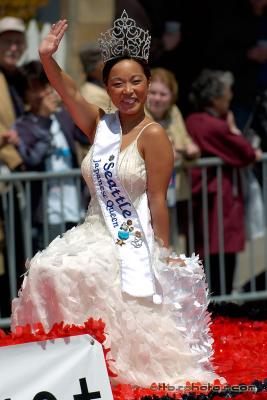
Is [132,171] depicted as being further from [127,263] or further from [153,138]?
[127,263]

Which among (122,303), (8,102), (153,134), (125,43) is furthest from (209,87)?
(122,303)

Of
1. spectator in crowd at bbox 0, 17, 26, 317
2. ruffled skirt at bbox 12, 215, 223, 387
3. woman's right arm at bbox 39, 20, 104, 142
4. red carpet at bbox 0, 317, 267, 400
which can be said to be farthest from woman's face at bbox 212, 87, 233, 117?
ruffled skirt at bbox 12, 215, 223, 387

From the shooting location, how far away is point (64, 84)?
6809 millimetres

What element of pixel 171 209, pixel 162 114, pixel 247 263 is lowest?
pixel 247 263

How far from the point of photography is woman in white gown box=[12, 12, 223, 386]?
259 inches

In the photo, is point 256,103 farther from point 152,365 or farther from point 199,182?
point 152,365

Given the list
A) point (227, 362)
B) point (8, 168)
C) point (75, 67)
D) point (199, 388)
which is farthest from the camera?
point (75, 67)

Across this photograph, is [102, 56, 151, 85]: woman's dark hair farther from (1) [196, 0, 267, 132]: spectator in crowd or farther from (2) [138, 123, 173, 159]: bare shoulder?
(1) [196, 0, 267, 132]: spectator in crowd

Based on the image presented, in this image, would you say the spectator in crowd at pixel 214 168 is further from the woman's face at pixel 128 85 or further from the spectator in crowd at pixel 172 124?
the woman's face at pixel 128 85

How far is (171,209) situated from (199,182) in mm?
296

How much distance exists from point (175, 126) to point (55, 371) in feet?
13.0

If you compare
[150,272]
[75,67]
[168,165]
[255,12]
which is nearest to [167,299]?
[150,272]

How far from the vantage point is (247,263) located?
38.2 ft

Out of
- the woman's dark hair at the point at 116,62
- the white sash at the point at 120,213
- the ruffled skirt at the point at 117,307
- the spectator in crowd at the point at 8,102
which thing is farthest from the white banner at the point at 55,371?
the spectator in crowd at the point at 8,102
